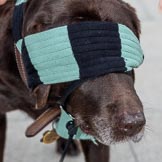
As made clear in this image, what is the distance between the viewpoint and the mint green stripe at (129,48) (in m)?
1.21

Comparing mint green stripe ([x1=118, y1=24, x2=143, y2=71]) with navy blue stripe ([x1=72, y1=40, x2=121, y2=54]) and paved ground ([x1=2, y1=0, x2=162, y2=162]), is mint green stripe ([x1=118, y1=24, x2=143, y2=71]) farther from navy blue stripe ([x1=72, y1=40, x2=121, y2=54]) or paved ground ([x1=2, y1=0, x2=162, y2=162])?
paved ground ([x1=2, y1=0, x2=162, y2=162])

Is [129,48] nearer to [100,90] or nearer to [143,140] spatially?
[100,90]

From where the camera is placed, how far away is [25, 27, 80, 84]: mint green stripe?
120 cm

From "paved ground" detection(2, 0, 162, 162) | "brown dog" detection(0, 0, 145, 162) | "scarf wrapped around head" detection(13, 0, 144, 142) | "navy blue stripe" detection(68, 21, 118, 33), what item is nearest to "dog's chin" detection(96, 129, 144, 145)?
"brown dog" detection(0, 0, 145, 162)

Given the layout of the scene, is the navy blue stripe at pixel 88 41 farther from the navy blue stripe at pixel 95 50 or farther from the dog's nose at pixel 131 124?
the dog's nose at pixel 131 124

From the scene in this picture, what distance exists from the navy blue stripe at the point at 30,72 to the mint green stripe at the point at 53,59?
0.01 meters

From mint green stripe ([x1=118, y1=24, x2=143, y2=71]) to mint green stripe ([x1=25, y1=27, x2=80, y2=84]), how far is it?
4.6 inches

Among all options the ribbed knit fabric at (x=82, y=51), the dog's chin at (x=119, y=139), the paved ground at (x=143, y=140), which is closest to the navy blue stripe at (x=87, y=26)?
the ribbed knit fabric at (x=82, y=51)

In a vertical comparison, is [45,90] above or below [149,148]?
above

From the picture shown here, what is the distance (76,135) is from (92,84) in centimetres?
27

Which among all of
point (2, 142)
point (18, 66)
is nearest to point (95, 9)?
point (18, 66)

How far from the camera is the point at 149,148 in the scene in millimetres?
2078

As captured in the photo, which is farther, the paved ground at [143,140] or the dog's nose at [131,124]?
the paved ground at [143,140]

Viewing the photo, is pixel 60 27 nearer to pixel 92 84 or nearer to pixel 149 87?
pixel 92 84
